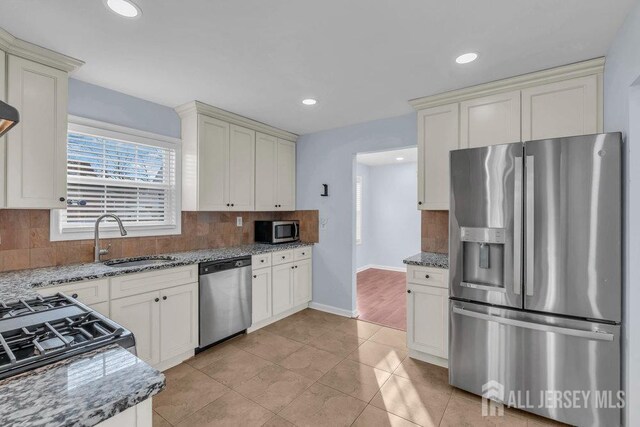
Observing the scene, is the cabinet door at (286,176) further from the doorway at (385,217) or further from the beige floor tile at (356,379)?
the beige floor tile at (356,379)

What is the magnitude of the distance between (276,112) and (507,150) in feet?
7.45

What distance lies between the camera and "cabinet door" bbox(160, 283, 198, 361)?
258cm

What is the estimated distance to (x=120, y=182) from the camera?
2.84 meters

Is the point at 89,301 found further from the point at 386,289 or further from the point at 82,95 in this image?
the point at 386,289

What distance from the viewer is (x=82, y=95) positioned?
101 inches

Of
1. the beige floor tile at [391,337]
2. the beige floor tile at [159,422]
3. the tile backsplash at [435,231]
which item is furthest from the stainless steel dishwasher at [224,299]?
the tile backsplash at [435,231]

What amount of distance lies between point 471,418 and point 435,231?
5.72 feet

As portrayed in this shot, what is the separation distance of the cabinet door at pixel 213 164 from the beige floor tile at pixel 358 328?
6.26ft

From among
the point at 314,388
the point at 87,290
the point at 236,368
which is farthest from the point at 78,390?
the point at 236,368

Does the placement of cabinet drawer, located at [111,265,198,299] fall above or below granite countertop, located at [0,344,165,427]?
below

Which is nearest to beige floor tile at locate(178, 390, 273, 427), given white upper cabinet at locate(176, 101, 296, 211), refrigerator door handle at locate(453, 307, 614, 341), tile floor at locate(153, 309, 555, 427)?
tile floor at locate(153, 309, 555, 427)

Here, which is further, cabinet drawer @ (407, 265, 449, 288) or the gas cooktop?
cabinet drawer @ (407, 265, 449, 288)

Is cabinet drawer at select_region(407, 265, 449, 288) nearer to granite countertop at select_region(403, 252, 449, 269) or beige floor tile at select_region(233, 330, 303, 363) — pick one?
granite countertop at select_region(403, 252, 449, 269)

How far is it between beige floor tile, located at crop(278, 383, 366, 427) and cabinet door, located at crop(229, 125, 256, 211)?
2102mm
